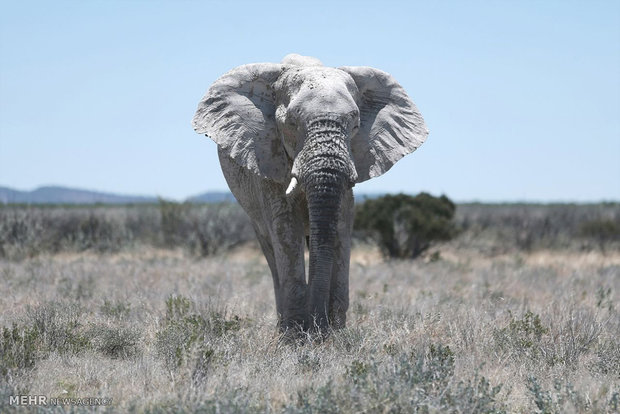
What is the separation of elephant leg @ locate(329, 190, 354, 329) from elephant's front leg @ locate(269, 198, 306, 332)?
28 cm

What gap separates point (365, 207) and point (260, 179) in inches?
589

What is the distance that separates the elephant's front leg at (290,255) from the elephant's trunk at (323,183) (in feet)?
2.09

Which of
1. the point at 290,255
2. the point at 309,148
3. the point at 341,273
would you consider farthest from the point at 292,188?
the point at 341,273

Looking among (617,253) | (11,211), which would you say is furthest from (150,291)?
(617,253)

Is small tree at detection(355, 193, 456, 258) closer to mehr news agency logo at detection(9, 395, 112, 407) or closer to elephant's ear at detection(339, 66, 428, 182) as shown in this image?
elephant's ear at detection(339, 66, 428, 182)

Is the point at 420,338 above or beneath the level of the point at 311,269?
beneath

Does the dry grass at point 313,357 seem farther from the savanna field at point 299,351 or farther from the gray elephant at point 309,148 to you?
the gray elephant at point 309,148

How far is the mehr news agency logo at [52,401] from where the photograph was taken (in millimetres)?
5134

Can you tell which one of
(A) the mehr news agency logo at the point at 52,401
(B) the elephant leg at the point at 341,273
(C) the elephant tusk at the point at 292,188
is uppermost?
(C) the elephant tusk at the point at 292,188

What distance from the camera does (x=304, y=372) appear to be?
6.11m

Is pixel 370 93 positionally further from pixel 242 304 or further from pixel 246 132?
pixel 242 304

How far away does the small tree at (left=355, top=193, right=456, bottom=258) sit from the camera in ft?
69.9

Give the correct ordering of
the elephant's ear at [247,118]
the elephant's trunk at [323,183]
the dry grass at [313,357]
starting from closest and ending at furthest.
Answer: the dry grass at [313,357]
the elephant's trunk at [323,183]
the elephant's ear at [247,118]

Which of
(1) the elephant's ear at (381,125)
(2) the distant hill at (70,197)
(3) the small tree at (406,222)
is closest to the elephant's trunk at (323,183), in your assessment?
(1) the elephant's ear at (381,125)
